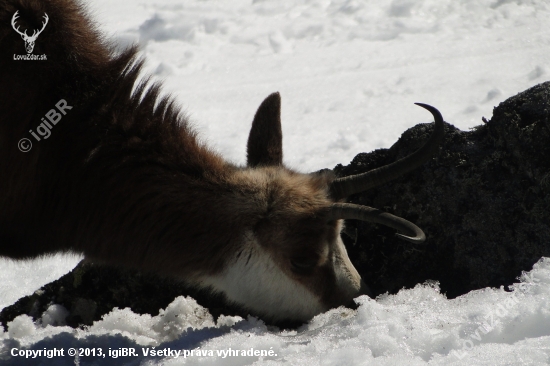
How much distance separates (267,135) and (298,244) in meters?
0.84

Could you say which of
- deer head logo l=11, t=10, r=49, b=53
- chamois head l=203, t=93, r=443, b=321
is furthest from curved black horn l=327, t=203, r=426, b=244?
deer head logo l=11, t=10, r=49, b=53

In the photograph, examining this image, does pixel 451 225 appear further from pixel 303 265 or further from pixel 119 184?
pixel 119 184

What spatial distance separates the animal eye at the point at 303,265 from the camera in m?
Answer: 3.69

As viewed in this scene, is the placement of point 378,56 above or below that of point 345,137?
above

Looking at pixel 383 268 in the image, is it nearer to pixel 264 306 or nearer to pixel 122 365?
pixel 264 306

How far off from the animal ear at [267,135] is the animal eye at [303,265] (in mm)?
718

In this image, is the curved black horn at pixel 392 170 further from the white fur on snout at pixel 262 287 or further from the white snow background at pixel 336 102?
Answer: the white snow background at pixel 336 102

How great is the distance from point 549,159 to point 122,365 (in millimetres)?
2791

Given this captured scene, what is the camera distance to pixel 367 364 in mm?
2746

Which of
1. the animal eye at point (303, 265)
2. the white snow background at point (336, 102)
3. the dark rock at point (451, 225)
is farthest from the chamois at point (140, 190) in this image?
the dark rock at point (451, 225)

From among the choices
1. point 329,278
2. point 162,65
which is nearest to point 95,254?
point 329,278

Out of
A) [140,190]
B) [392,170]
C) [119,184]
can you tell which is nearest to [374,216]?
[392,170]

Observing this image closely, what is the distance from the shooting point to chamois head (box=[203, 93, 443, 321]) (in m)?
3.63

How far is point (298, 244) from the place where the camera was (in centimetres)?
366
